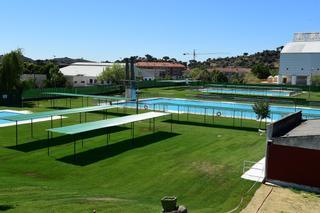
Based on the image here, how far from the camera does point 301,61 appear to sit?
95625mm

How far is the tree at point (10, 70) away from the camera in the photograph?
162 ft

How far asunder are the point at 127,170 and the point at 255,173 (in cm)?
644

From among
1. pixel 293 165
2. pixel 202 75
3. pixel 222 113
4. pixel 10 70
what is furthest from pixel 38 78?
pixel 293 165

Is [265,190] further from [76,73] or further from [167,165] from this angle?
[76,73]

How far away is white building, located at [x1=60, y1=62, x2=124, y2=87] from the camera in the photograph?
270ft

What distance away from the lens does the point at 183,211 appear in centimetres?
916

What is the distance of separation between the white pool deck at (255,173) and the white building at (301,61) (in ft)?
255

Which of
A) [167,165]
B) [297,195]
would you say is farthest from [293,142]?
[167,165]

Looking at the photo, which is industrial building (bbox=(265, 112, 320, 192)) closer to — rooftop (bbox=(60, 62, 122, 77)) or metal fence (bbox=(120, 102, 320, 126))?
metal fence (bbox=(120, 102, 320, 126))

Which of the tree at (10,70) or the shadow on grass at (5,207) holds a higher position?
the tree at (10,70)

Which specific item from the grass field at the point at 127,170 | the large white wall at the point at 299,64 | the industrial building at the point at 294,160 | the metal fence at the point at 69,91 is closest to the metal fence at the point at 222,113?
the grass field at the point at 127,170

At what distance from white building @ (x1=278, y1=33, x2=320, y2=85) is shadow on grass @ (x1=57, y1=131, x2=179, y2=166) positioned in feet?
241

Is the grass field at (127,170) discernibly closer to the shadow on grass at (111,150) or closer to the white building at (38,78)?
the shadow on grass at (111,150)

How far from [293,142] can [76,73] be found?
76.2 meters
